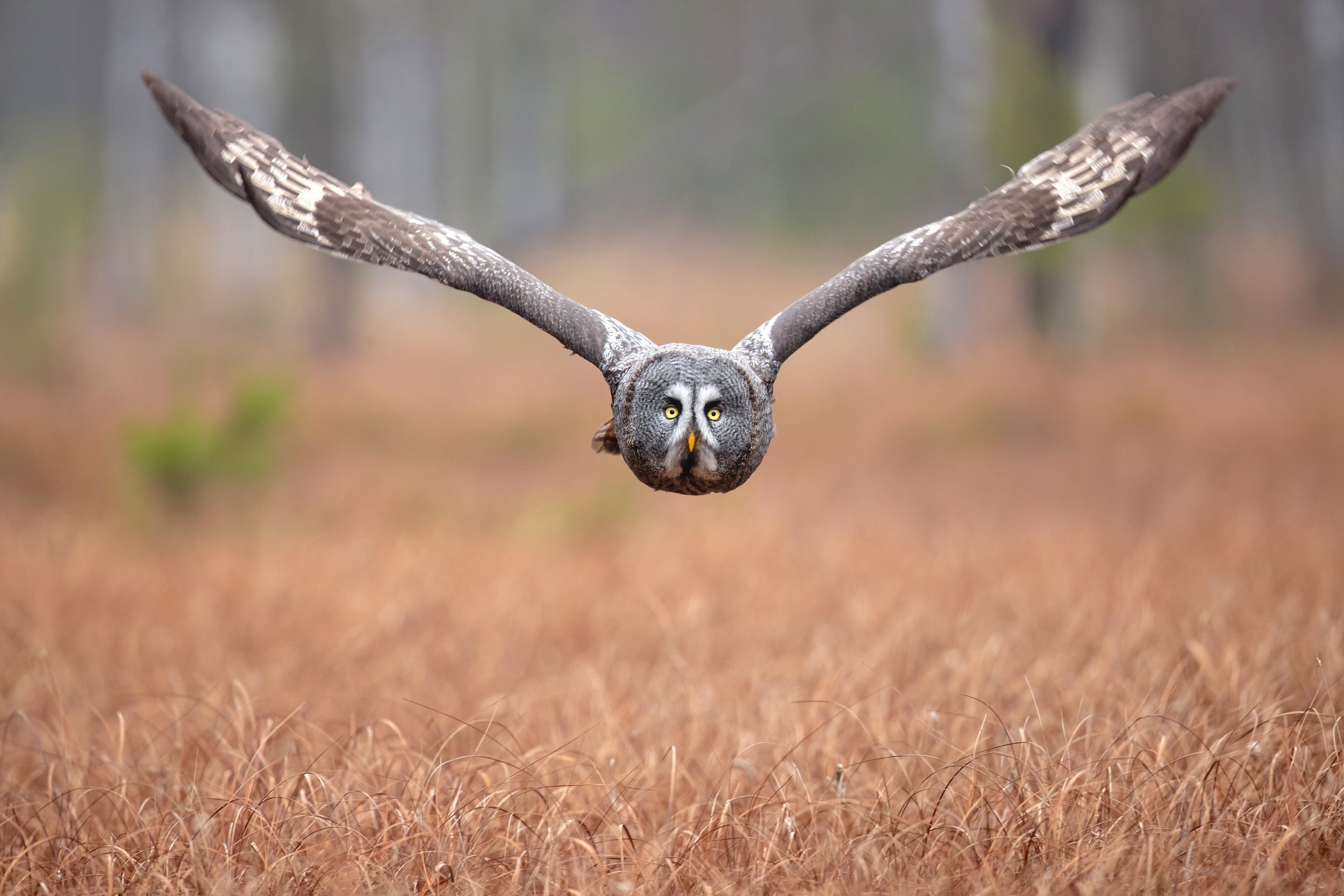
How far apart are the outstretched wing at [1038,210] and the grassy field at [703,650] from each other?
1.56m

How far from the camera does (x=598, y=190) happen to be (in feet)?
79.7

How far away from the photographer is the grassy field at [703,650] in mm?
Result: 3059

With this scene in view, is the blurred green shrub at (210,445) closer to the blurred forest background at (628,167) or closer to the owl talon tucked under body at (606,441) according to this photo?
the blurred forest background at (628,167)

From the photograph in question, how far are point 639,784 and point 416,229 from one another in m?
2.23

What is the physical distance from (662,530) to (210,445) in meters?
3.47

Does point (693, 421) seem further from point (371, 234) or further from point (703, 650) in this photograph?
point (703, 650)

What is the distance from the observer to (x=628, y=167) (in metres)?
25.4

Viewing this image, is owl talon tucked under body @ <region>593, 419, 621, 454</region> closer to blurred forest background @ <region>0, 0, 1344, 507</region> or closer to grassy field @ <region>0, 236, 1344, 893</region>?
grassy field @ <region>0, 236, 1344, 893</region>

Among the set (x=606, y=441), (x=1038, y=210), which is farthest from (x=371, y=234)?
(x=1038, y=210)

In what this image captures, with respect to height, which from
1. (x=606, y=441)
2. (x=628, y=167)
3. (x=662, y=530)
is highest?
(x=628, y=167)

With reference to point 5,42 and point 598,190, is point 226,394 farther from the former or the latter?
point 598,190

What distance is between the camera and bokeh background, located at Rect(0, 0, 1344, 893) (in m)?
3.22

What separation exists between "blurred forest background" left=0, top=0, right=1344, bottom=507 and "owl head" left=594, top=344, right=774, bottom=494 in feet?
9.69

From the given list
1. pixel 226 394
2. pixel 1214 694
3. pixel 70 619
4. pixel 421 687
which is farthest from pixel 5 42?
pixel 1214 694
